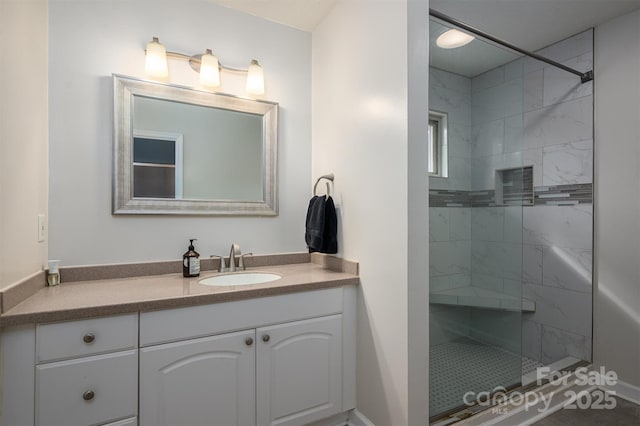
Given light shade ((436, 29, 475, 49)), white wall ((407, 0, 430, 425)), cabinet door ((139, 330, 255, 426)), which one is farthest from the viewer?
light shade ((436, 29, 475, 49))

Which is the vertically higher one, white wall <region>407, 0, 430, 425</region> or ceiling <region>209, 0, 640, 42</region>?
ceiling <region>209, 0, 640, 42</region>

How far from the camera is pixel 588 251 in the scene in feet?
6.98

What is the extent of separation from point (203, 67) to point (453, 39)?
148cm

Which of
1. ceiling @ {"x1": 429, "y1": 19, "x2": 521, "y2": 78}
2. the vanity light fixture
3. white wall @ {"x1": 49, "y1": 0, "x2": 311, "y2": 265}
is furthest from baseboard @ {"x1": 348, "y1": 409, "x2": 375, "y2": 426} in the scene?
ceiling @ {"x1": 429, "y1": 19, "x2": 521, "y2": 78}

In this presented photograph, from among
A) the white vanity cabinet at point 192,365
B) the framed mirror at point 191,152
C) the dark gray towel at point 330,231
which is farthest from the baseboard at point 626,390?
the framed mirror at point 191,152

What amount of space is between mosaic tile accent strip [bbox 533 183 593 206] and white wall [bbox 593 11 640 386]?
0.06 meters

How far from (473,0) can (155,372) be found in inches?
98.2

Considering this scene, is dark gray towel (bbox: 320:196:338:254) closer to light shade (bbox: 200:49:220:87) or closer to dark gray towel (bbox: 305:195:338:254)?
dark gray towel (bbox: 305:195:338:254)

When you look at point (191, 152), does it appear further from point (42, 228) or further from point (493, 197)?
point (493, 197)

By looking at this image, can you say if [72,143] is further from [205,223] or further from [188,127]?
[205,223]

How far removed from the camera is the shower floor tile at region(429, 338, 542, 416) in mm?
1661

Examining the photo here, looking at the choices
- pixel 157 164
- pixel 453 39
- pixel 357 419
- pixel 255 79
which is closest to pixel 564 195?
pixel 453 39

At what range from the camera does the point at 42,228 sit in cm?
143

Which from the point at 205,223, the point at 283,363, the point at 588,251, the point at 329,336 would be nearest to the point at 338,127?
the point at 205,223
